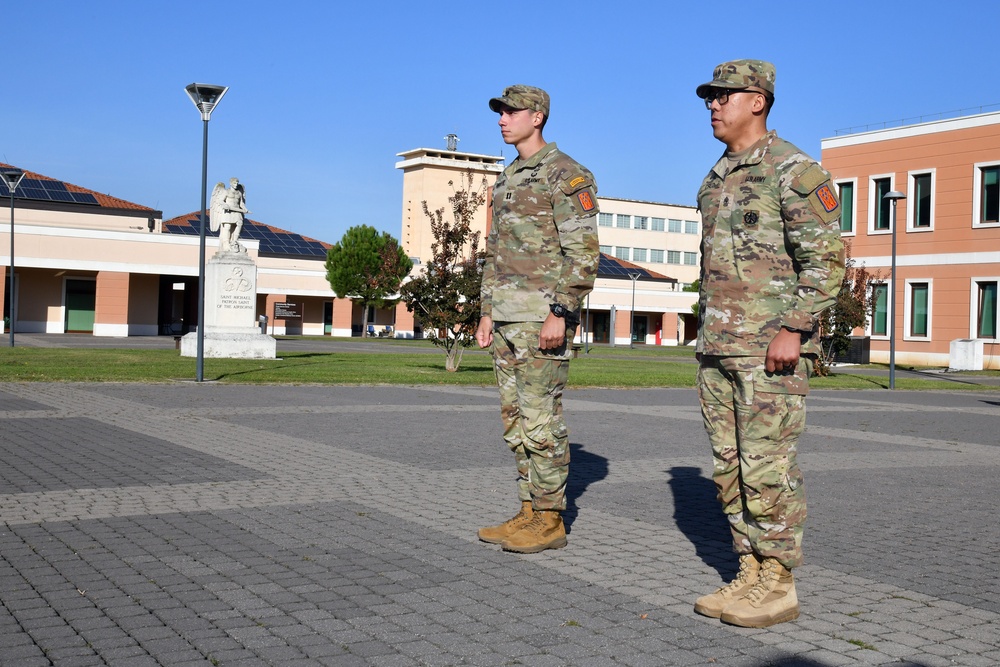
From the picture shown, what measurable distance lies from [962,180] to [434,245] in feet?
81.2

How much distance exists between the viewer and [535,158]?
20.3 feet

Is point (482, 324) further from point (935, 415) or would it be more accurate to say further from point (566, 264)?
point (935, 415)

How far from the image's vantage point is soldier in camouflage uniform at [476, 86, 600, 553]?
602 centimetres

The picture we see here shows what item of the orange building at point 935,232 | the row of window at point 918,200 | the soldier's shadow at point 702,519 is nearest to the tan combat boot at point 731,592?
the soldier's shadow at point 702,519

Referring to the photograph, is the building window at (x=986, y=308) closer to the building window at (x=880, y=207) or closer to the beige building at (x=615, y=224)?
the building window at (x=880, y=207)

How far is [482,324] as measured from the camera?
6332mm

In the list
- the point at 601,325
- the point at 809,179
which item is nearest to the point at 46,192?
the point at 601,325

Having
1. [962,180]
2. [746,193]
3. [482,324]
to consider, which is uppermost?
[962,180]

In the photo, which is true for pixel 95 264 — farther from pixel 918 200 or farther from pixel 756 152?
pixel 756 152

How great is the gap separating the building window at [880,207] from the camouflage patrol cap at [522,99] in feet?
137

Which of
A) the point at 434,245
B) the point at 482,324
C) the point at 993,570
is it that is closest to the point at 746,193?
the point at 482,324

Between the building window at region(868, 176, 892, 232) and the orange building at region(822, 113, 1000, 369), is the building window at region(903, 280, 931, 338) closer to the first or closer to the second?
the orange building at region(822, 113, 1000, 369)

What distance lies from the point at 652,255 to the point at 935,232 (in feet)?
242

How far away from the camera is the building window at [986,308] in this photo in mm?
41938
